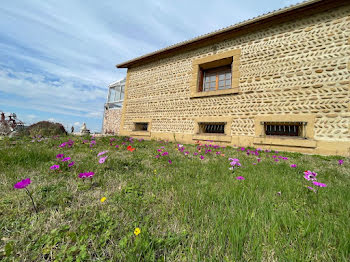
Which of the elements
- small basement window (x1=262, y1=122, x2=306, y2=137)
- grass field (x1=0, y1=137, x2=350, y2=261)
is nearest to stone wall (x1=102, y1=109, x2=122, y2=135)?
small basement window (x1=262, y1=122, x2=306, y2=137)

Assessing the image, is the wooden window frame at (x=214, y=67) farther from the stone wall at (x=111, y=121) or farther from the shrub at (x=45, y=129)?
the stone wall at (x=111, y=121)

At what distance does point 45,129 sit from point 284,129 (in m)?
11.6

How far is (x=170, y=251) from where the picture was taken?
0.83 metres

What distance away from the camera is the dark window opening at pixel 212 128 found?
716cm

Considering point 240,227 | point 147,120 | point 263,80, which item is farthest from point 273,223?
point 147,120

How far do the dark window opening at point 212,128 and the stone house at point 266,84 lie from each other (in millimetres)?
46

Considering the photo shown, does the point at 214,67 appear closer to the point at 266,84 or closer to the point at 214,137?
the point at 266,84

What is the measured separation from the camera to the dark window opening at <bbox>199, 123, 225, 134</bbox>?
7160 millimetres

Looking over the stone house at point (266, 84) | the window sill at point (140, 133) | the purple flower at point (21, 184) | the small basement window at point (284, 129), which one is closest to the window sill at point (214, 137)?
the stone house at point (266, 84)

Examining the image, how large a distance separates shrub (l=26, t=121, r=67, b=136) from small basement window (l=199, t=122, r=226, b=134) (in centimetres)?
798

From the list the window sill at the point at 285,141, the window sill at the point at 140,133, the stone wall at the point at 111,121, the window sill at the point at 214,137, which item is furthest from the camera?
the stone wall at the point at 111,121

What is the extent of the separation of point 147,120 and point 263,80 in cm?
620

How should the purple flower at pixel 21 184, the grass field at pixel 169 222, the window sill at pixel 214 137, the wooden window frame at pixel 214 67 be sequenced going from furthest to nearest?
the wooden window frame at pixel 214 67
the window sill at pixel 214 137
the purple flower at pixel 21 184
the grass field at pixel 169 222

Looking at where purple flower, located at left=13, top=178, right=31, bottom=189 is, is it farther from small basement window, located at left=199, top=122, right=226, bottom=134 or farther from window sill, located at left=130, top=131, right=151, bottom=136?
window sill, located at left=130, top=131, right=151, bottom=136
